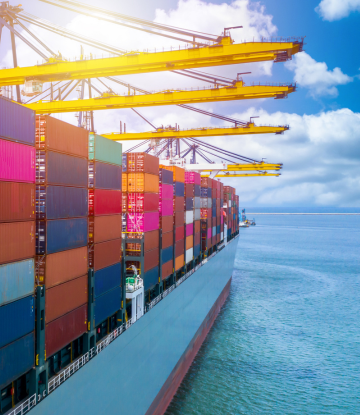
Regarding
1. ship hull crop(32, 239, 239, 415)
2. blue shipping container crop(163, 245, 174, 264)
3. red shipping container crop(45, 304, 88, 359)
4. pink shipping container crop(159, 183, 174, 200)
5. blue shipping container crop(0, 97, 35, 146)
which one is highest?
blue shipping container crop(0, 97, 35, 146)

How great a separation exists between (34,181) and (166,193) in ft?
41.6

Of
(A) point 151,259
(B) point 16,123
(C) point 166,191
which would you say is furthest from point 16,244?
(C) point 166,191

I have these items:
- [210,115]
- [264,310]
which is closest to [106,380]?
[264,310]

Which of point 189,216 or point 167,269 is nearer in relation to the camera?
point 167,269

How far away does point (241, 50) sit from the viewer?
17.0 m

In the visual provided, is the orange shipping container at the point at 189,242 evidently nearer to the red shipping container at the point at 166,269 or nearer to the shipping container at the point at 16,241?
the red shipping container at the point at 166,269

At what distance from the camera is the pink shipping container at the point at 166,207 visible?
2067 centimetres

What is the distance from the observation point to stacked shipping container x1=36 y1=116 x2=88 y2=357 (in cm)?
1009

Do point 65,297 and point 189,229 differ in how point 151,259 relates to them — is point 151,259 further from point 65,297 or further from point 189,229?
point 189,229

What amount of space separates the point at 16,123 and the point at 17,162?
1.08m

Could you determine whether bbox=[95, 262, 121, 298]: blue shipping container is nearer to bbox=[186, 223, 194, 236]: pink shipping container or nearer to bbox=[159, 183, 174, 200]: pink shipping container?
bbox=[159, 183, 174, 200]: pink shipping container

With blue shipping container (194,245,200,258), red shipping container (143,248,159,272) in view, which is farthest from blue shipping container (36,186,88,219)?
blue shipping container (194,245,200,258)

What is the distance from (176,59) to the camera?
17.3 m

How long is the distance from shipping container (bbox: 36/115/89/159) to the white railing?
7557 mm
